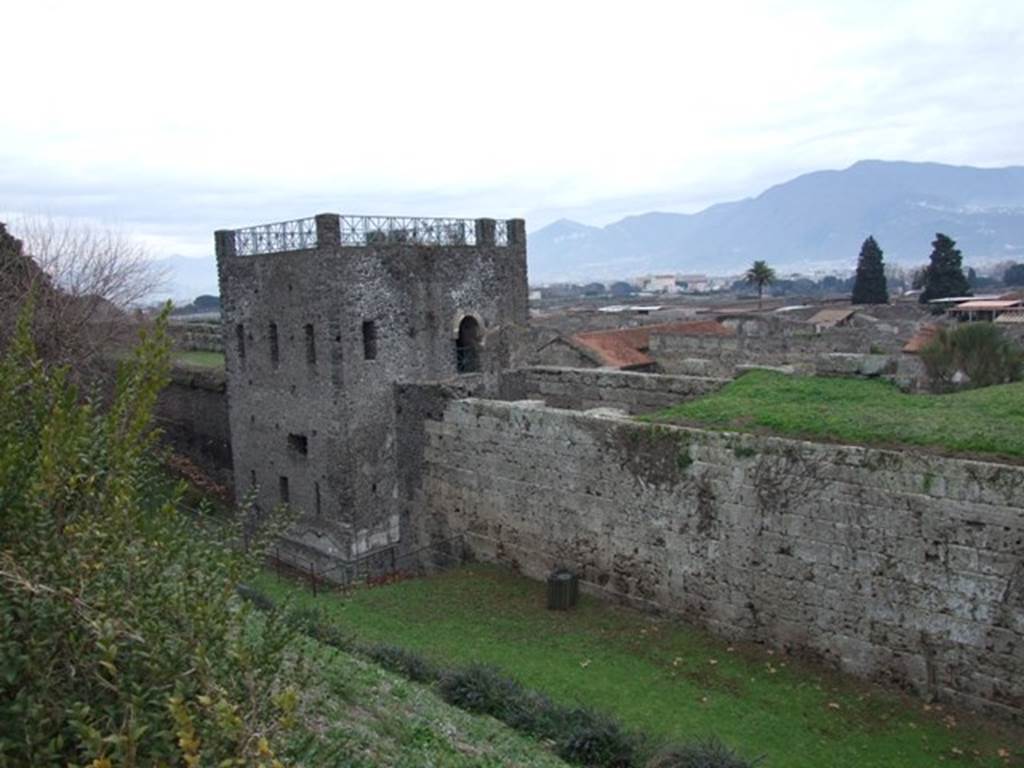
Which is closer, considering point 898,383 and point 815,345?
point 898,383

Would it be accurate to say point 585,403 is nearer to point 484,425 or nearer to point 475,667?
point 484,425

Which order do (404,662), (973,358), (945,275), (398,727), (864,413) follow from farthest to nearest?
(945,275) < (973,358) < (864,413) < (404,662) < (398,727)

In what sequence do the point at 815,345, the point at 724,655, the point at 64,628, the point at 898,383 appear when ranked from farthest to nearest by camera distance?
the point at 815,345, the point at 898,383, the point at 724,655, the point at 64,628

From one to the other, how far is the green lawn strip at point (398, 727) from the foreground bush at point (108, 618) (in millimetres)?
2280

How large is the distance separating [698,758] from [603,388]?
10779 millimetres

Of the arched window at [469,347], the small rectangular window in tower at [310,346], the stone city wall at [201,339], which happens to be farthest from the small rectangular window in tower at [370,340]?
the stone city wall at [201,339]

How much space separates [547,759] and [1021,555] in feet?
20.0

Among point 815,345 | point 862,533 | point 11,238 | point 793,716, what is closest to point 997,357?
point 815,345

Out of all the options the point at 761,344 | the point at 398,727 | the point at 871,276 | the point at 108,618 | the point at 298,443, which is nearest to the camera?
the point at 108,618

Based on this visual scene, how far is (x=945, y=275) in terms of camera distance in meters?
76.0

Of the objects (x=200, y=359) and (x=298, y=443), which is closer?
(x=298, y=443)

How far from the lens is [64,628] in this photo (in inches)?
172

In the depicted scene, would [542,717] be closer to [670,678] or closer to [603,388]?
[670,678]

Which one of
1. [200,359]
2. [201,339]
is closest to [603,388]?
[200,359]
